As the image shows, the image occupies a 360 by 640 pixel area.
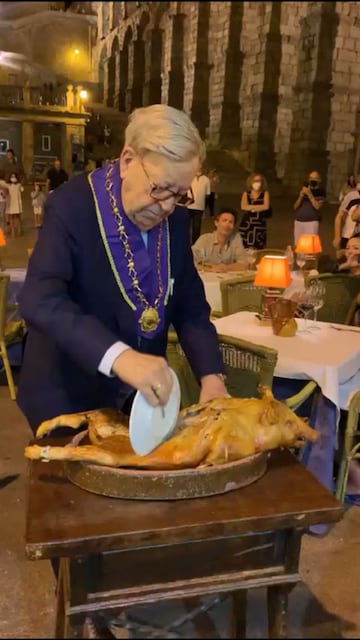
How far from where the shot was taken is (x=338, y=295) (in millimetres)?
4863

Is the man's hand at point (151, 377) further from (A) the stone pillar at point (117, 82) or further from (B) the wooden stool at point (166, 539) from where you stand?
(A) the stone pillar at point (117, 82)

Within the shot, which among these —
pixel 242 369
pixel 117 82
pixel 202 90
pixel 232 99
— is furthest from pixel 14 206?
pixel 232 99

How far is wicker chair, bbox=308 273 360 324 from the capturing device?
15.7 ft

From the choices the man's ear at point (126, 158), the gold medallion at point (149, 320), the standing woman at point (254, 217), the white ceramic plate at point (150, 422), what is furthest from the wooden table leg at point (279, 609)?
the standing woman at point (254, 217)

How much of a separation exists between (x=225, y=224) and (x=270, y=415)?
3.87 m

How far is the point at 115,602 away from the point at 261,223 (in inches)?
251

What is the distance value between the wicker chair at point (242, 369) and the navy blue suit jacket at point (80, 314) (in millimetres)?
1053

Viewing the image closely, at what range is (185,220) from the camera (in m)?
1.84

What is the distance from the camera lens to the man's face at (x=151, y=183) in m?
1.47

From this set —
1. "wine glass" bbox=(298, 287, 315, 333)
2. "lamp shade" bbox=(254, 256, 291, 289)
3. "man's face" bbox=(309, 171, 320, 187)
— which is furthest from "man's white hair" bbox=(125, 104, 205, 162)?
"man's face" bbox=(309, 171, 320, 187)

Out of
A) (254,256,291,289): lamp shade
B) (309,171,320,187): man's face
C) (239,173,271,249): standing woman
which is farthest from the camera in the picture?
(309,171,320,187): man's face

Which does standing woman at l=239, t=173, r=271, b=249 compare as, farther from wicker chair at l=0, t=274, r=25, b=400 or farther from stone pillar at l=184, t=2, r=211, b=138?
wicker chair at l=0, t=274, r=25, b=400

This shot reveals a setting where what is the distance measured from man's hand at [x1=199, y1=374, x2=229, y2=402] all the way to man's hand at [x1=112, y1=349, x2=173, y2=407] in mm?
416

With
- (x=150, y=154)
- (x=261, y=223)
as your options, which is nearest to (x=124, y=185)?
(x=150, y=154)
